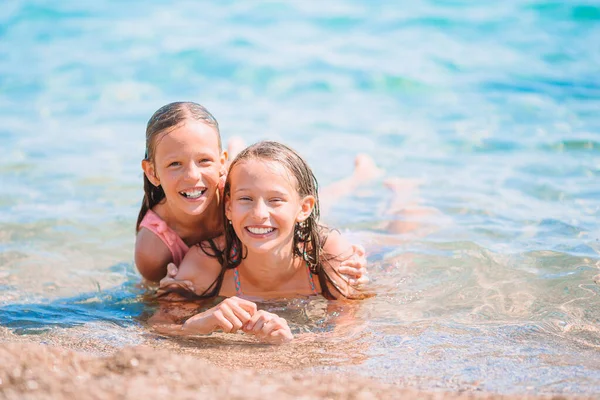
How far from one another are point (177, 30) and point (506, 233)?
30.7 ft

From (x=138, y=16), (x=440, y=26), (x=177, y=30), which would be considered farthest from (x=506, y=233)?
(x=138, y=16)

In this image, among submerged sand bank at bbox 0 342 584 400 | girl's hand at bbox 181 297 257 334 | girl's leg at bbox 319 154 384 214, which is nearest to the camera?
submerged sand bank at bbox 0 342 584 400

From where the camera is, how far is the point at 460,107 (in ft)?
31.6

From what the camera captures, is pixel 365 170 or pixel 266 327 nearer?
pixel 266 327

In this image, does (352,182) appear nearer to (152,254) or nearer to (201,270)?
(152,254)

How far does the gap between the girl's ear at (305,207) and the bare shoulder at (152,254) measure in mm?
1007

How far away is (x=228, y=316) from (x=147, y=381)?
3.56 feet

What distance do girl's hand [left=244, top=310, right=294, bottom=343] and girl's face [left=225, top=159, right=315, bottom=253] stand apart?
55 centimetres

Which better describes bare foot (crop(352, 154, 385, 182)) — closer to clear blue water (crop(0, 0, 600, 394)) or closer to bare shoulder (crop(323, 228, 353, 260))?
clear blue water (crop(0, 0, 600, 394))

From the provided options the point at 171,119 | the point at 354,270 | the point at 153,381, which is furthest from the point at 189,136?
the point at 153,381

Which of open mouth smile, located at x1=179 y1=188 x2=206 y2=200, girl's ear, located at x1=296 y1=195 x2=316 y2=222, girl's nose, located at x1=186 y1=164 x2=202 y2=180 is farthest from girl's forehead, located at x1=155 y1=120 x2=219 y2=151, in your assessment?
girl's ear, located at x1=296 y1=195 x2=316 y2=222

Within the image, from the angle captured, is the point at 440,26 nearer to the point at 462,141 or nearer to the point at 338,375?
the point at 462,141

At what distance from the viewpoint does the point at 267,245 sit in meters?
4.07

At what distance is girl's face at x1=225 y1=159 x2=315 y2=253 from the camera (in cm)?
401
